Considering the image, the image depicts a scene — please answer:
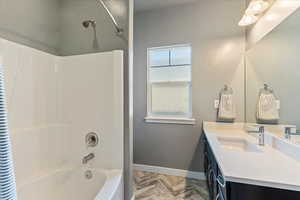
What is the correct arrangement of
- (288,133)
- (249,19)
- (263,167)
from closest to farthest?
(263,167), (288,133), (249,19)

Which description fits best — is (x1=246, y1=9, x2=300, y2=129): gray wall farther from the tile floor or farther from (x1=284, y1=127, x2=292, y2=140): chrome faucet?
the tile floor

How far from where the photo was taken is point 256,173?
100cm

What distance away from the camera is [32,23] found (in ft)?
5.41

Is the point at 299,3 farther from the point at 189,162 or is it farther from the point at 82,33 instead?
the point at 189,162

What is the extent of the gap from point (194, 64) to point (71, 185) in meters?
2.29

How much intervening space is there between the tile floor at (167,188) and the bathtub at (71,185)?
0.79 meters

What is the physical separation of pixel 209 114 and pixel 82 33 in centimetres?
206

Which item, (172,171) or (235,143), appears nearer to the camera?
(235,143)

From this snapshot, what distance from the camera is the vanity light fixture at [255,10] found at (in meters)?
1.87

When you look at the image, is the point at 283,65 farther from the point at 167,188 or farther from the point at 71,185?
the point at 71,185

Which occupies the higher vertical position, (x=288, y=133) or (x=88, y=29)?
A: (x=88, y=29)

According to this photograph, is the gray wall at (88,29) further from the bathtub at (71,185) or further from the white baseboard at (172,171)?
the white baseboard at (172,171)

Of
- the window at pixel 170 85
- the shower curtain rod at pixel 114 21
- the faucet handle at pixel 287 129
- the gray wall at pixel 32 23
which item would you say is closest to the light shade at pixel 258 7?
the window at pixel 170 85

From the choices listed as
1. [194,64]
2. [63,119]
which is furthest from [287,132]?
[63,119]
